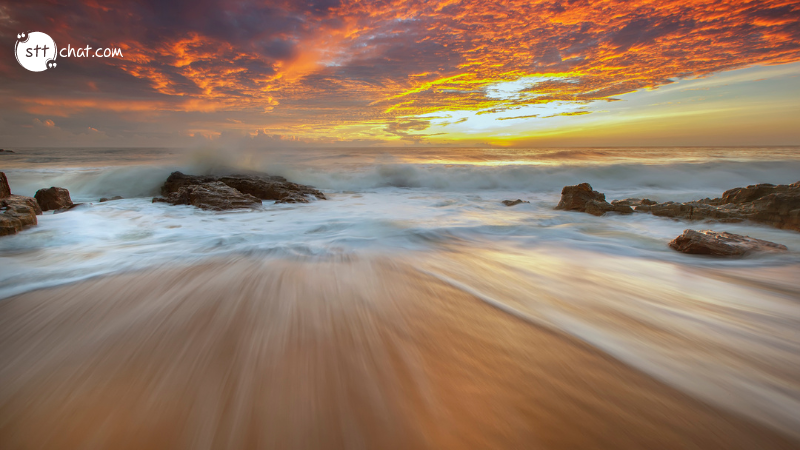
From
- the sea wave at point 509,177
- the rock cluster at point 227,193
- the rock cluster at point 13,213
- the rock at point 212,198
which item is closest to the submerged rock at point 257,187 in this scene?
the rock cluster at point 227,193

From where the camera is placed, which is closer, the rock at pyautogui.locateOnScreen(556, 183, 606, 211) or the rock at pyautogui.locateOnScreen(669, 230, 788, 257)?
the rock at pyautogui.locateOnScreen(669, 230, 788, 257)

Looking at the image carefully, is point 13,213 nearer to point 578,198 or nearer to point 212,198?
point 212,198

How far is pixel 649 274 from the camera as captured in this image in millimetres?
3002

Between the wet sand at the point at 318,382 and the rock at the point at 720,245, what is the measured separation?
9.99 feet

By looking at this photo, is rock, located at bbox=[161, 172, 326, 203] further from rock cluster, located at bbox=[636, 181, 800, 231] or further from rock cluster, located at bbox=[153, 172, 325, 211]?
rock cluster, located at bbox=[636, 181, 800, 231]

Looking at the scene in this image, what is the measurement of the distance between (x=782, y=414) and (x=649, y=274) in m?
1.95

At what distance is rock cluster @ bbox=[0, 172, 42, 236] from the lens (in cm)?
385

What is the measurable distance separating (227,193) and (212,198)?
44cm

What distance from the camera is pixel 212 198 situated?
7.03 m

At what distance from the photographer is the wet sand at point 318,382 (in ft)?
3.72

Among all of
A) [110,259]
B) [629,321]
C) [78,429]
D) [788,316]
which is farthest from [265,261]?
[788,316]

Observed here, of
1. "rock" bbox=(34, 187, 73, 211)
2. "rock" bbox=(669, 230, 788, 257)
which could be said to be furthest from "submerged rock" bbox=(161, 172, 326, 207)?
"rock" bbox=(669, 230, 788, 257)

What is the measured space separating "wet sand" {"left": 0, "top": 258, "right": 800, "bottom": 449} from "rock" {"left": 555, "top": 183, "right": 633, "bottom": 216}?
5392 mm

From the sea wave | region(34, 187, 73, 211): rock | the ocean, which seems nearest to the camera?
the ocean
